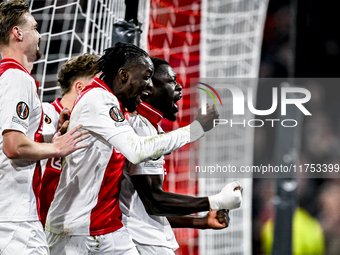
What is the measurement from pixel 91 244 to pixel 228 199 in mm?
626

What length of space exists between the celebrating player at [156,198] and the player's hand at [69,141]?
0.39m

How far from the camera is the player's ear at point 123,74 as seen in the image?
204cm

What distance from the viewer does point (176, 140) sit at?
1910mm

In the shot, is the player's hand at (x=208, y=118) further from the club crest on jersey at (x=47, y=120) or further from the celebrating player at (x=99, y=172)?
the club crest on jersey at (x=47, y=120)

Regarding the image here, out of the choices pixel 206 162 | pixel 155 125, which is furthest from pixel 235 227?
pixel 155 125

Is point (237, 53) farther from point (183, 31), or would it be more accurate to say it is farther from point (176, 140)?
point (176, 140)

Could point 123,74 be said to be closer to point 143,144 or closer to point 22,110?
point 143,144

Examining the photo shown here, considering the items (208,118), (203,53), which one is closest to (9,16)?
(208,118)

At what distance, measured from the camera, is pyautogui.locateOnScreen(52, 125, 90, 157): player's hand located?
5.70 feet

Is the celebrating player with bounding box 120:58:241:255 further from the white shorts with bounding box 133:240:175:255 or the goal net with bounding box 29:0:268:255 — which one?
the goal net with bounding box 29:0:268:255

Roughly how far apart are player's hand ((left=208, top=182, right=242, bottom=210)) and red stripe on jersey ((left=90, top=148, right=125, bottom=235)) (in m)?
0.43

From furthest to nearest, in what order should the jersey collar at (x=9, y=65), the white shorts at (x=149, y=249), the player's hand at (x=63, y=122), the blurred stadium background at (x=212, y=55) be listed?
the blurred stadium background at (x=212, y=55) → the white shorts at (x=149, y=249) → the player's hand at (x=63, y=122) → the jersey collar at (x=9, y=65)

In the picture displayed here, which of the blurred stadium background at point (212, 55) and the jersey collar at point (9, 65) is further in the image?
the blurred stadium background at point (212, 55)

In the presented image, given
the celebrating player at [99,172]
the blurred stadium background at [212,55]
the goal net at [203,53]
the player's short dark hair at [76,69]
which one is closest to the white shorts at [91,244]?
the celebrating player at [99,172]
